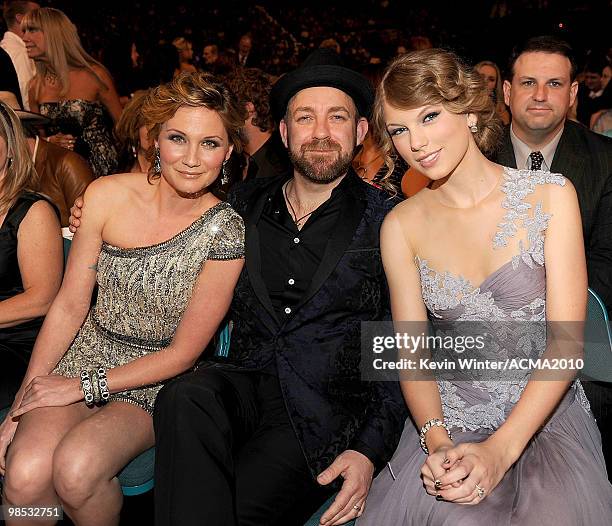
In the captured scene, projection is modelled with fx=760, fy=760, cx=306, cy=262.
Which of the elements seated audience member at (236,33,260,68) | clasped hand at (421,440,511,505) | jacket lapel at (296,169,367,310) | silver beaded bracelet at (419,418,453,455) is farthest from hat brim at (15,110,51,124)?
seated audience member at (236,33,260,68)

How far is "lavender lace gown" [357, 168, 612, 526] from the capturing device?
6.54 feet

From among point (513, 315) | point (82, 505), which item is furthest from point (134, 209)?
point (513, 315)

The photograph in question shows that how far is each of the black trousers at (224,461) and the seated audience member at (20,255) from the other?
0.85 metres

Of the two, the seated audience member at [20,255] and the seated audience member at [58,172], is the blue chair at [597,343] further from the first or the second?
the seated audience member at [58,172]

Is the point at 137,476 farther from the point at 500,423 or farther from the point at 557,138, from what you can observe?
the point at 557,138

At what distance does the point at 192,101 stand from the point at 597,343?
61.9 inches

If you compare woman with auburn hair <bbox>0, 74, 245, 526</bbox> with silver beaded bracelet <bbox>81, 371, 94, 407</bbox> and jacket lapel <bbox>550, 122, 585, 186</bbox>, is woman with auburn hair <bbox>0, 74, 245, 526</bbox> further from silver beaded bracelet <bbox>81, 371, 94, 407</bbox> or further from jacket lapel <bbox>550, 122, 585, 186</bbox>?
jacket lapel <bbox>550, 122, 585, 186</bbox>

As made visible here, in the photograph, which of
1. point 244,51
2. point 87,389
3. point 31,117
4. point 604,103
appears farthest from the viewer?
point 244,51

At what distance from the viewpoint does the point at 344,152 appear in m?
2.70

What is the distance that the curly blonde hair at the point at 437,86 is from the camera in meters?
2.28

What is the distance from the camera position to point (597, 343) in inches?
96.4

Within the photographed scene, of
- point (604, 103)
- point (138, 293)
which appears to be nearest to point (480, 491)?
point (138, 293)

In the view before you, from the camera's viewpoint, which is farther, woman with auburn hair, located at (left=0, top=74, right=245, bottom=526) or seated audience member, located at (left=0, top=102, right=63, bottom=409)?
seated audience member, located at (left=0, top=102, right=63, bottom=409)

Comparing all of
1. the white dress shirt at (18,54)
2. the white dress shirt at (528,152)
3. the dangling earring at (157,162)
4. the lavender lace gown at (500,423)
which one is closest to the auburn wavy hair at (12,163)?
the dangling earring at (157,162)
